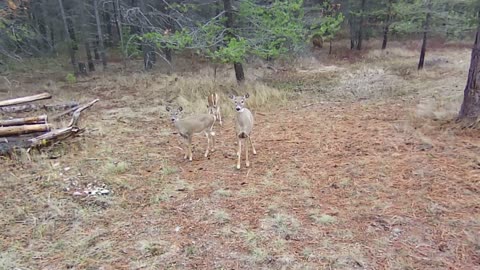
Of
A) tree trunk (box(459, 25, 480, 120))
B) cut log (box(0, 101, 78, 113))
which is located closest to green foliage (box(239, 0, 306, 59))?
tree trunk (box(459, 25, 480, 120))

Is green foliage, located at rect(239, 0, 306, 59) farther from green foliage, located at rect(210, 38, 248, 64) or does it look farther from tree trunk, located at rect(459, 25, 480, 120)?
tree trunk, located at rect(459, 25, 480, 120)

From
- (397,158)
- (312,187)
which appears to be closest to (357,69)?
(397,158)

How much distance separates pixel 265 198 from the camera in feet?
15.1

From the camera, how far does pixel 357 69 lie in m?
15.1

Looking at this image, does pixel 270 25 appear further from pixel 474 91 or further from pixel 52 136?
pixel 52 136

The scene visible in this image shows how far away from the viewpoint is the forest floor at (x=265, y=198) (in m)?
3.53

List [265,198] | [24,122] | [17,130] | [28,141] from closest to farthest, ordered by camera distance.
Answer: [265,198] → [28,141] → [17,130] → [24,122]

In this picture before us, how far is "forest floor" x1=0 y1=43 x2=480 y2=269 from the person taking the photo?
353 cm

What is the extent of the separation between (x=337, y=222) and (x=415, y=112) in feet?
16.2

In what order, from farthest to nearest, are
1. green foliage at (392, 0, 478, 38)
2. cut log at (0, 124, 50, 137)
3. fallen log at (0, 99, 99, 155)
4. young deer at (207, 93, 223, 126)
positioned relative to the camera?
green foliage at (392, 0, 478, 38) < young deer at (207, 93, 223, 126) < cut log at (0, 124, 50, 137) < fallen log at (0, 99, 99, 155)

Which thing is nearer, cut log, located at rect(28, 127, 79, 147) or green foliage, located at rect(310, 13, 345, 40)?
cut log, located at rect(28, 127, 79, 147)

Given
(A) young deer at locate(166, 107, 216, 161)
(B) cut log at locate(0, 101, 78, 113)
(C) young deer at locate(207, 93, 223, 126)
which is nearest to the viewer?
(A) young deer at locate(166, 107, 216, 161)

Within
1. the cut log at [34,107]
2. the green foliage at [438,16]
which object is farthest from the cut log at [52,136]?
the green foliage at [438,16]

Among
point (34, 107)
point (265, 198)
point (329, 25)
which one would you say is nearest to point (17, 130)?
point (34, 107)
